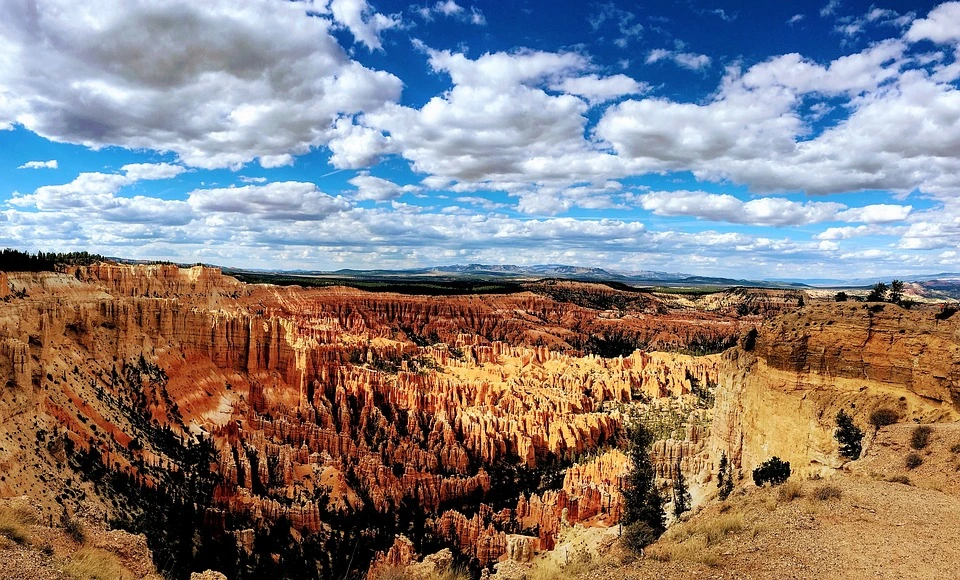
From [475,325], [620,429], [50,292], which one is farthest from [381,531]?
[475,325]

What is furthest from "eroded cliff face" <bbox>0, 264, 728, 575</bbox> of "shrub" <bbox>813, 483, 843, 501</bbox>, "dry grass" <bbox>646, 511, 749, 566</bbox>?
"shrub" <bbox>813, 483, 843, 501</bbox>

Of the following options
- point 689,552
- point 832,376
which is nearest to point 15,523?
point 689,552

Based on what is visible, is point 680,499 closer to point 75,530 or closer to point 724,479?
point 724,479

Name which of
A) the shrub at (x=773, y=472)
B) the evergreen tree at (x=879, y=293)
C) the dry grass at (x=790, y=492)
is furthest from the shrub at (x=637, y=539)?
the evergreen tree at (x=879, y=293)

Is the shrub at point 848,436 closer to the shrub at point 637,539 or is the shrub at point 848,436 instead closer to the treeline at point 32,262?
the shrub at point 637,539

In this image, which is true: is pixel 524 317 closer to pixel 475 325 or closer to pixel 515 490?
pixel 475 325
